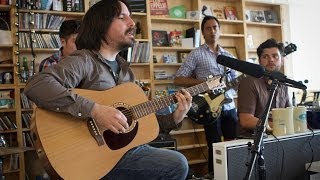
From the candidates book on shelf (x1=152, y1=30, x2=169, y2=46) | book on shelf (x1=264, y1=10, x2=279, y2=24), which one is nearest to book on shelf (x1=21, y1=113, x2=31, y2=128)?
book on shelf (x1=152, y1=30, x2=169, y2=46)

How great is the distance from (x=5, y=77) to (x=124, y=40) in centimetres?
231

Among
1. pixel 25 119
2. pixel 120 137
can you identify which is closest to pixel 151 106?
pixel 120 137

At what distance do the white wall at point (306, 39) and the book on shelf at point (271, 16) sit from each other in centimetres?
30

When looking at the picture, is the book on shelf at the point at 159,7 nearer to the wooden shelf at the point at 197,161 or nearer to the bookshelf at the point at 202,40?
the bookshelf at the point at 202,40

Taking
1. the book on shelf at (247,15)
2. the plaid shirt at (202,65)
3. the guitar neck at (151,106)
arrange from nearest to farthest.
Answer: the guitar neck at (151,106)
the plaid shirt at (202,65)
the book on shelf at (247,15)

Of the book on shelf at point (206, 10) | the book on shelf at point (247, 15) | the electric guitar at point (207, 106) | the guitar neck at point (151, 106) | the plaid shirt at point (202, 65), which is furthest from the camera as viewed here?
the book on shelf at point (247, 15)

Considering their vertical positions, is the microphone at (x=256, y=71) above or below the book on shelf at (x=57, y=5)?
below

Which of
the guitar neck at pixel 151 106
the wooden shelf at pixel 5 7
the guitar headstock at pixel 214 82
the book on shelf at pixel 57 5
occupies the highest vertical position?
the book on shelf at pixel 57 5

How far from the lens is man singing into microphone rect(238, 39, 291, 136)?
2742mm

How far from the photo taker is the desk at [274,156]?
2.35m

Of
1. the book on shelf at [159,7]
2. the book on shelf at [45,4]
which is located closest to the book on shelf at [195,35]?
the book on shelf at [159,7]

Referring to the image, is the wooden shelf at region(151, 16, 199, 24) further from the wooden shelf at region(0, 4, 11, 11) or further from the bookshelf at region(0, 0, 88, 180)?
the wooden shelf at region(0, 4, 11, 11)

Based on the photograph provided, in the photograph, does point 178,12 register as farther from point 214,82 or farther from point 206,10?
point 214,82

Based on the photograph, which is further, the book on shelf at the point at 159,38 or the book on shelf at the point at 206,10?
the book on shelf at the point at 206,10
